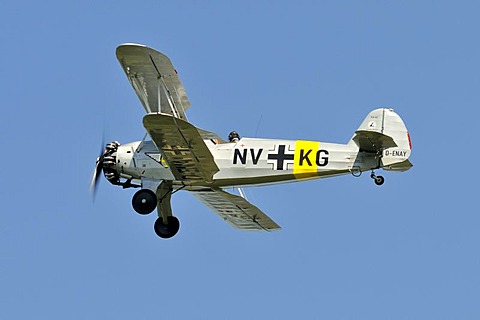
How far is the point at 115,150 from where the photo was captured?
2597 cm

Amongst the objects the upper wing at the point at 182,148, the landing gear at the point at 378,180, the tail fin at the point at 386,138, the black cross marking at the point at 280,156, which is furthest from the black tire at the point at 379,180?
the upper wing at the point at 182,148

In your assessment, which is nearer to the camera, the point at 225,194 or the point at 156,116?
the point at 156,116

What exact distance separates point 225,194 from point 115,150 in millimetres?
2396

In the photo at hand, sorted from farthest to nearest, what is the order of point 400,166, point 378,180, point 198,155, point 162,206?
1. point 162,206
2. point 198,155
3. point 400,166
4. point 378,180

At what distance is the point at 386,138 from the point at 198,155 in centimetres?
355

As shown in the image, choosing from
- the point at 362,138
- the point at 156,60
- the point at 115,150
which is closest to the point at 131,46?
the point at 156,60

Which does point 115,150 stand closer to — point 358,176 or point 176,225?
point 176,225

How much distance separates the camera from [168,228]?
1035 inches

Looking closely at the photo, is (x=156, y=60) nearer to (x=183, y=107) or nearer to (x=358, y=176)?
(x=183, y=107)

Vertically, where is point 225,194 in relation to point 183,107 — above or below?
below

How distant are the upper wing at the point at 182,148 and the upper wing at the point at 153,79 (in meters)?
0.94

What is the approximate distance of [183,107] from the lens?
2658 centimetres

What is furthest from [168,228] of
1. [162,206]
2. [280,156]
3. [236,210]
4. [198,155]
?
[280,156]

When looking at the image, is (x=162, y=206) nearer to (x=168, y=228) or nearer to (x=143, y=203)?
(x=168, y=228)
